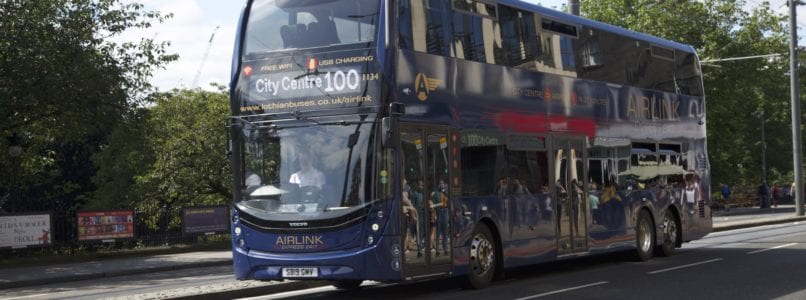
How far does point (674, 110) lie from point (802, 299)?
9.67 meters

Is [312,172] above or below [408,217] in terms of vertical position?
above

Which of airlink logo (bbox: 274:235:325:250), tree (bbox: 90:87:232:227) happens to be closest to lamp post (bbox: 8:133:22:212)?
airlink logo (bbox: 274:235:325:250)

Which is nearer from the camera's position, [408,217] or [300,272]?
[300,272]

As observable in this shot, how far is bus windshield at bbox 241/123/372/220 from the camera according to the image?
13578mm

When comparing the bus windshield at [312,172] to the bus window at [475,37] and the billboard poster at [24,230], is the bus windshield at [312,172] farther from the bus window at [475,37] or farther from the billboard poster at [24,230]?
the billboard poster at [24,230]

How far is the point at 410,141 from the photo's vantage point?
1419cm

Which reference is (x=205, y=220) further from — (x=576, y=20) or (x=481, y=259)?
(x=481, y=259)

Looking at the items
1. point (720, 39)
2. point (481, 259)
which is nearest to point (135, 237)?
point (481, 259)

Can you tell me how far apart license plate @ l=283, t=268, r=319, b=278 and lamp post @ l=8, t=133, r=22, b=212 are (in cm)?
1769

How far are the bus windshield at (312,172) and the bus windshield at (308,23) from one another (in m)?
1.10

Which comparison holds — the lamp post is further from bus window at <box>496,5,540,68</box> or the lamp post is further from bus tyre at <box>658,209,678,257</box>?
bus window at <box>496,5,540,68</box>

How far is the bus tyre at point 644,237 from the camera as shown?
21000 mm

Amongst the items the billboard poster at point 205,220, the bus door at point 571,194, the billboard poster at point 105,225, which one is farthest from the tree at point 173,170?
the bus door at point 571,194

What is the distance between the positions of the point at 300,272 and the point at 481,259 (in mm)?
3057
